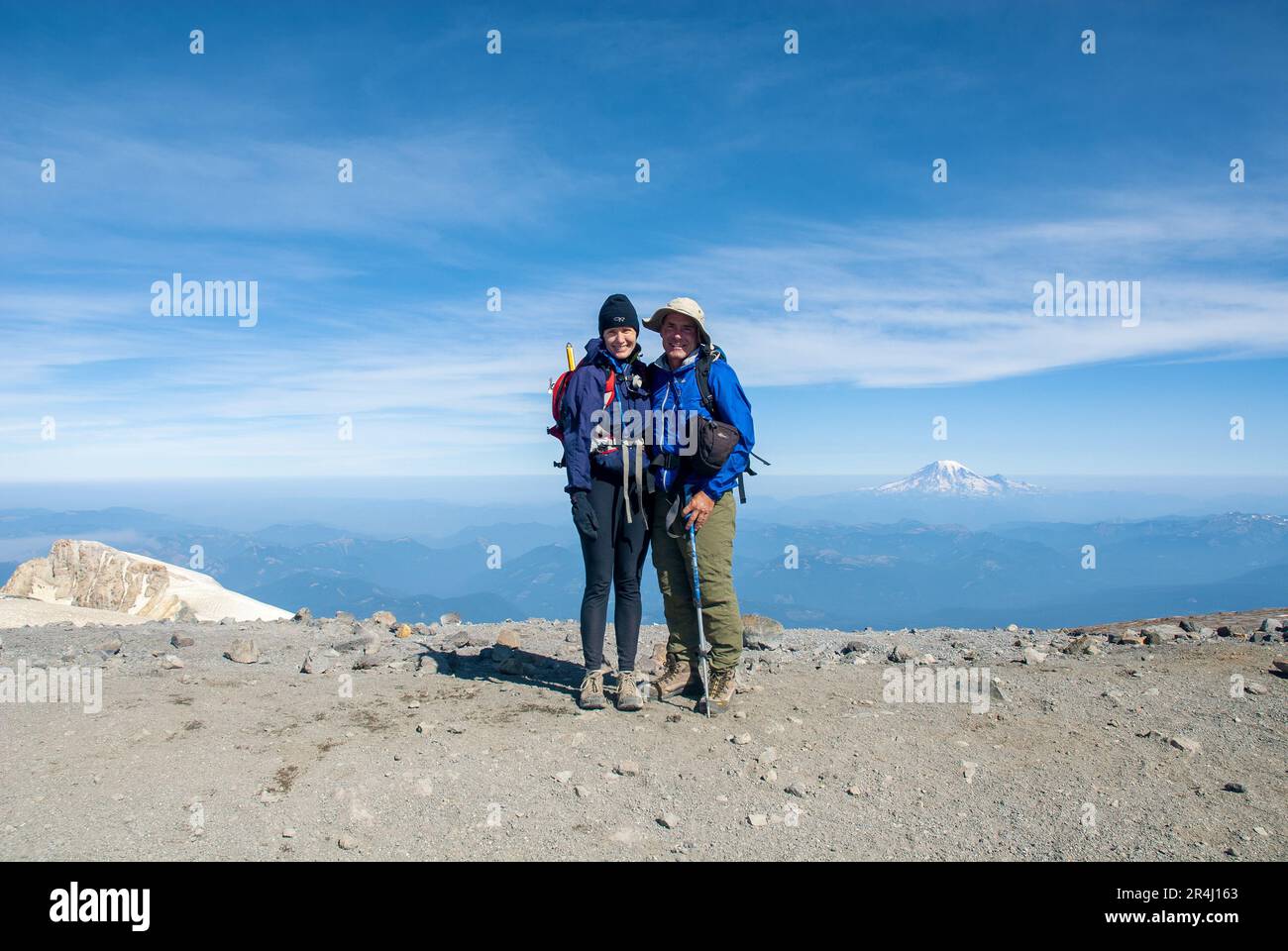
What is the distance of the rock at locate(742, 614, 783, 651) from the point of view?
32.2 ft

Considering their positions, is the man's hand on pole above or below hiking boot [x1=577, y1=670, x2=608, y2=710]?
above

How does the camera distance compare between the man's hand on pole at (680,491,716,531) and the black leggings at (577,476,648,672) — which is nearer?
the man's hand on pole at (680,491,716,531)

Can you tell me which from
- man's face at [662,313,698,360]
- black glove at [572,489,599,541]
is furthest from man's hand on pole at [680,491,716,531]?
man's face at [662,313,698,360]

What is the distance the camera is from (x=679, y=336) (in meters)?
6.29

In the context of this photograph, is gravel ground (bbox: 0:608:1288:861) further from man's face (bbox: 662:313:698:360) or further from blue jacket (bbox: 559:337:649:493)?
man's face (bbox: 662:313:698:360)

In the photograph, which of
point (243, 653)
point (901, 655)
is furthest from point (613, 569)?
point (243, 653)

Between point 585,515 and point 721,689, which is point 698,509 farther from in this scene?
point 721,689

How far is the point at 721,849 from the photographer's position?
4.21 metres

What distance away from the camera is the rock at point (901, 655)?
8.81 meters

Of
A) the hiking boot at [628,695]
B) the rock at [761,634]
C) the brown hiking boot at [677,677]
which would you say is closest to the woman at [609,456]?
the hiking boot at [628,695]

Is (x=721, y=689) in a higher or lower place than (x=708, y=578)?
lower

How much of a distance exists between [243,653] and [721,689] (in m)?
5.96

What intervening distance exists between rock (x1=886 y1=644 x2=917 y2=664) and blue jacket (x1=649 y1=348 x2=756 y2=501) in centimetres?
407
